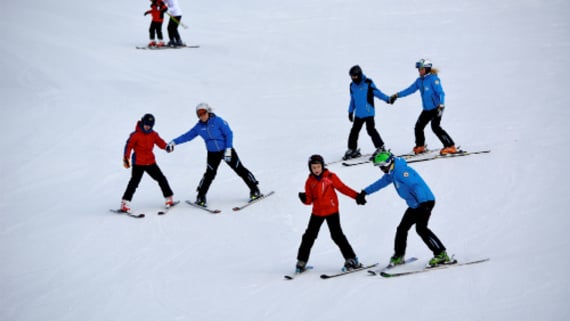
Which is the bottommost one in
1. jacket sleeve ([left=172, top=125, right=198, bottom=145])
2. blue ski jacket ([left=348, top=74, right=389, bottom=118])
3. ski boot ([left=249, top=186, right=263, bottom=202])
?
ski boot ([left=249, top=186, right=263, bottom=202])

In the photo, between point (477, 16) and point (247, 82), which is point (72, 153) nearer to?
point (247, 82)

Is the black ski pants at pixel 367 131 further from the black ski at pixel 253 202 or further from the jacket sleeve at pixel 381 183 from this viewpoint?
the jacket sleeve at pixel 381 183

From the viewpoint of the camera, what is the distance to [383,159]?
7625 mm

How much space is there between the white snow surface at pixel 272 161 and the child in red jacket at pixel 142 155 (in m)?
0.37

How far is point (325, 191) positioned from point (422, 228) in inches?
43.7

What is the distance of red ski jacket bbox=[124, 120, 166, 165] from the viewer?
33.7ft

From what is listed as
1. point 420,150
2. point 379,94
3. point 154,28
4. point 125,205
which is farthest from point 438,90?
point 154,28

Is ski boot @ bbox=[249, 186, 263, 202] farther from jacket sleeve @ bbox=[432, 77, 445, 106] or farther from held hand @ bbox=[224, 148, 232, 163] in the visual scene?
jacket sleeve @ bbox=[432, 77, 445, 106]

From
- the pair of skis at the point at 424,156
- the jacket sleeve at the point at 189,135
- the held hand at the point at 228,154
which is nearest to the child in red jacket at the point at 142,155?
the jacket sleeve at the point at 189,135

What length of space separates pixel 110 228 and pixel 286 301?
365cm

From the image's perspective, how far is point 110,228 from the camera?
10.0m

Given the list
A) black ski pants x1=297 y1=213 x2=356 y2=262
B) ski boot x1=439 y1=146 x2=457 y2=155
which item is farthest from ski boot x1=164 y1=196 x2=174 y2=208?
ski boot x1=439 y1=146 x2=457 y2=155

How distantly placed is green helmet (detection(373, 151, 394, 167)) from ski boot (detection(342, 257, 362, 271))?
1.11 metres

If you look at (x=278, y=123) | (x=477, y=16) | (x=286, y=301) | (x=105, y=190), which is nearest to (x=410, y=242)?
(x=286, y=301)
